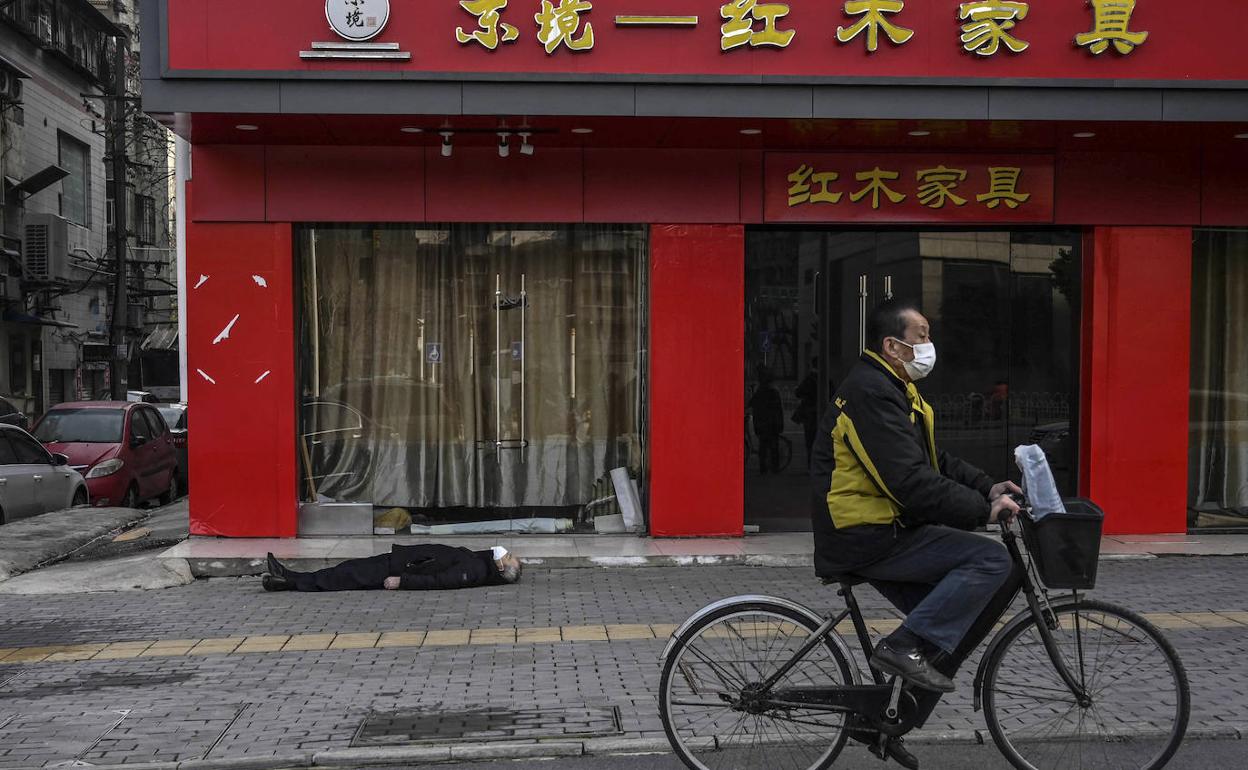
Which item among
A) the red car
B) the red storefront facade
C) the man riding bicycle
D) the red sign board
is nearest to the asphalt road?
the man riding bicycle

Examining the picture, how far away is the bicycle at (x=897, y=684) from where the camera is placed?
14.4 feet

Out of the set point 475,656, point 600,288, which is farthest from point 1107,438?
point 475,656

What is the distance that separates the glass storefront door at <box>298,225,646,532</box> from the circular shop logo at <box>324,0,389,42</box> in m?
2.12

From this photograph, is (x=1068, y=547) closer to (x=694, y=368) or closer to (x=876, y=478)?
(x=876, y=478)

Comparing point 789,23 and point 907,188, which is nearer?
point 789,23

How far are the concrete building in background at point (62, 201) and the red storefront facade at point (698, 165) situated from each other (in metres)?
17.6

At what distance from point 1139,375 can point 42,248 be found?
27.9 metres

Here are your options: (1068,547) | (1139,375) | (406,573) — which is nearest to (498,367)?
(406,573)

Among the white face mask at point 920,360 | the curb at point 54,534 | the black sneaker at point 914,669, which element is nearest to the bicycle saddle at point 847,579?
the black sneaker at point 914,669

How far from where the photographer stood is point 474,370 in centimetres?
1195

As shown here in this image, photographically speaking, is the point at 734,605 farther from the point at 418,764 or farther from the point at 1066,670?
the point at 418,764

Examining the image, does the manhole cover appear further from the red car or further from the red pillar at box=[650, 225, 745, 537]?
the red car

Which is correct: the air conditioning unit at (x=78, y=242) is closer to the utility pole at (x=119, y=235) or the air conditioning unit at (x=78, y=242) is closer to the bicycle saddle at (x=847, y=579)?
the utility pole at (x=119, y=235)

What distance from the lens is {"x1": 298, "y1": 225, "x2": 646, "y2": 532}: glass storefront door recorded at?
1180 cm
